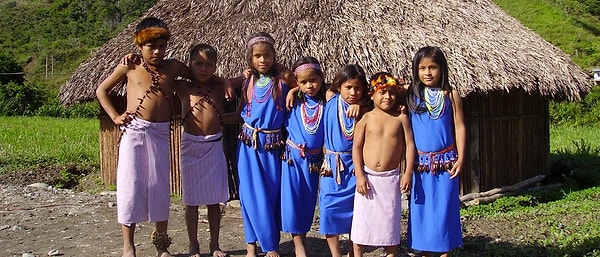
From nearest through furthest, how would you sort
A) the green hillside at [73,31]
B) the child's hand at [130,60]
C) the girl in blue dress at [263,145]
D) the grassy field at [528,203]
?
the child's hand at [130,60], the girl in blue dress at [263,145], the grassy field at [528,203], the green hillside at [73,31]

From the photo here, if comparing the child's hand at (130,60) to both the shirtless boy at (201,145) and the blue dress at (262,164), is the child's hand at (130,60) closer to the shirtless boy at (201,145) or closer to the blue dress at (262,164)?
the shirtless boy at (201,145)

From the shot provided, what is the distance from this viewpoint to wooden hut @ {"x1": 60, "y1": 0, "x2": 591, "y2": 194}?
6219 mm

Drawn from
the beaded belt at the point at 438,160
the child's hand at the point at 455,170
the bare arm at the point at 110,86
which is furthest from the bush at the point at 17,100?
the child's hand at the point at 455,170

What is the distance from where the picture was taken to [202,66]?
380cm

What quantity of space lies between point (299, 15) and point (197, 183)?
3.35m

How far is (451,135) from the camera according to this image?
3.46 meters

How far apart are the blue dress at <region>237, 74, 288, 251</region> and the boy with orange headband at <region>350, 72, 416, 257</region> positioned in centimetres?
59

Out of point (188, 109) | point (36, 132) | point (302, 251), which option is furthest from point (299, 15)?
point (36, 132)

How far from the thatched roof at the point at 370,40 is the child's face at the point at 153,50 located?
251 cm

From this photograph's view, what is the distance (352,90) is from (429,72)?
45 centimetres

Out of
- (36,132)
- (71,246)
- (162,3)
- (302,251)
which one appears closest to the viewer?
(302,251)

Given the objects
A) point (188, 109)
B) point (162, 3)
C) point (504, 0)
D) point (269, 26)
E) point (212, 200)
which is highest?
point (504, 0)

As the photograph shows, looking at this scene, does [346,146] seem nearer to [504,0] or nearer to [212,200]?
[212,200]

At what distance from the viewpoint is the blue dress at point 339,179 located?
356 cm
